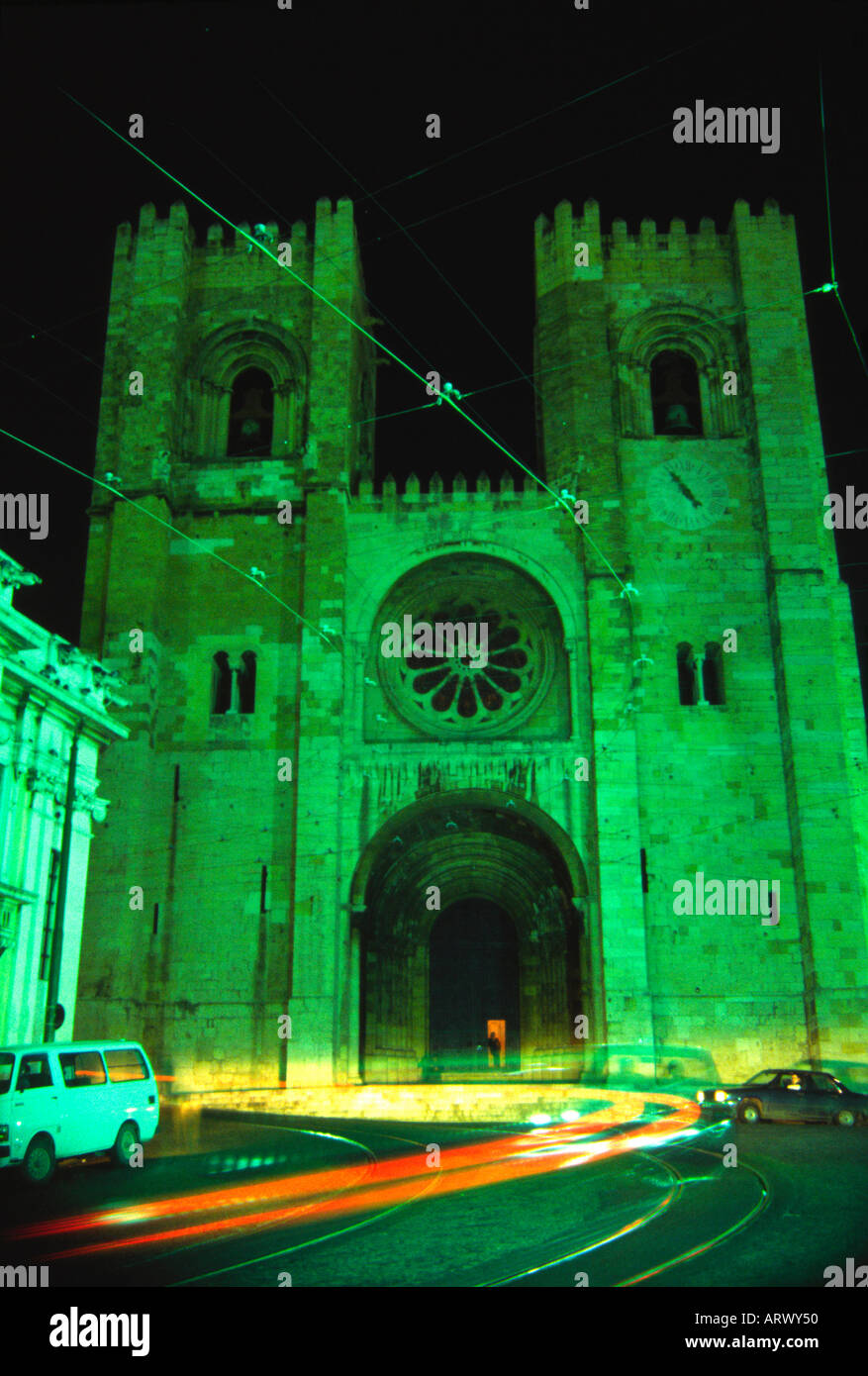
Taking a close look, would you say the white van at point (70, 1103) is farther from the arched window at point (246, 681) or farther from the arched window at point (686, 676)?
the arched window at point (686, 676)

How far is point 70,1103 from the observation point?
10.8 meters

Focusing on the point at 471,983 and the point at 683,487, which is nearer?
the point at 683,487

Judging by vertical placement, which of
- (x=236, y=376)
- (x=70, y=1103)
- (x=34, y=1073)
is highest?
(x=236, y=376)

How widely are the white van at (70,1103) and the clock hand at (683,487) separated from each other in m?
16.1

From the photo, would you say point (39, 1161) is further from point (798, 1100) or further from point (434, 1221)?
point (798, 1100)

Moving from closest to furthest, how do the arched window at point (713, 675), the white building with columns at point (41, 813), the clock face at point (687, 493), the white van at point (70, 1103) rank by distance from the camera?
the white van at point (70, 1103)
the white building with columns at point (41, 813)
the arched window at point (713, 675)
the clock face at point (687, 493)

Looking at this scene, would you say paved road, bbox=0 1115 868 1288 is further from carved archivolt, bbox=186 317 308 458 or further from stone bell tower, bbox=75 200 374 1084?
carved archivolt, bbox=186 317 308 458

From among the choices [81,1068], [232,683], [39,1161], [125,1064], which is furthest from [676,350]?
[39,1161]

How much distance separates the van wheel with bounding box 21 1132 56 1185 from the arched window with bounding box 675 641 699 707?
15142 mm

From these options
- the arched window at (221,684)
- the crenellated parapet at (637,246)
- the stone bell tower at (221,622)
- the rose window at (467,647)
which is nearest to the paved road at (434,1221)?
the stone bell tower at (221,622)

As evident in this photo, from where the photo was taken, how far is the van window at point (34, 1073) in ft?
34.0

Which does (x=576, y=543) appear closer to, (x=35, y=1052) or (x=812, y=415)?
(x=812, y=415)

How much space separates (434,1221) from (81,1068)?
4.78 meters
